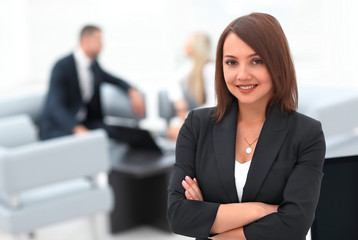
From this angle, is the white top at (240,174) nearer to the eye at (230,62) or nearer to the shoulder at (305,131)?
the shoulder at (305,131)

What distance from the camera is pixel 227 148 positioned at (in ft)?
6.03

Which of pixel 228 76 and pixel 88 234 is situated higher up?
pixel 228 76

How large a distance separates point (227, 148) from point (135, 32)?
28.3ft

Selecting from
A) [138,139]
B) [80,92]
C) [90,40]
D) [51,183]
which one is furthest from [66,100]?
[51,183]

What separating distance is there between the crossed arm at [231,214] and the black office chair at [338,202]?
17 centimetres

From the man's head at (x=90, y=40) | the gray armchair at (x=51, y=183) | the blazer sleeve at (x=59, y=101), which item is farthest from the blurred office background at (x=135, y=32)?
the gray armchair at (x=51, y=183)

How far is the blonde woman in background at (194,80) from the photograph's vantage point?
4926 mm

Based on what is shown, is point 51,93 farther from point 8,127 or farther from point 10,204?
point 10,204

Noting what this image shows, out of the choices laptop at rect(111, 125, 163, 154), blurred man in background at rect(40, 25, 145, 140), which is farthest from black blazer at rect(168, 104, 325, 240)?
blurred man in background at rect(40, 25, 145, 140)

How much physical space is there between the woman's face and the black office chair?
1.01 feet

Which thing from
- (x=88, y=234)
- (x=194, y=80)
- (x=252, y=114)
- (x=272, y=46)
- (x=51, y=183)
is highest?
(x=272, y=46)

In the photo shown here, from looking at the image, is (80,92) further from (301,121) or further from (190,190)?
(301,121)

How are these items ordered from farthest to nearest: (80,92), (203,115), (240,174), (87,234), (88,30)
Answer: (80,92) → (88,30) → (87,234) → (203,115) → (240,174)

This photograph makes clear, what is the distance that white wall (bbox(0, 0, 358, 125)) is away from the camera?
9.46 m
